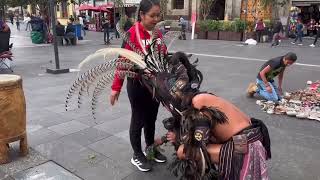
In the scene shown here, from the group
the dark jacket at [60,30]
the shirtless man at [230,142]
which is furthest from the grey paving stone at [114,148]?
the dark jacket at [60,30]

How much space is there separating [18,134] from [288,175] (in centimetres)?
280

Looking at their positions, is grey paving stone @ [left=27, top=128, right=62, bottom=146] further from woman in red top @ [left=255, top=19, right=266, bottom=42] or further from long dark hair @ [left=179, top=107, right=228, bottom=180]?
woman in red top @ [left=255, top=19, right=266, bottom=42]

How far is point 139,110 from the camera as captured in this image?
3.30m

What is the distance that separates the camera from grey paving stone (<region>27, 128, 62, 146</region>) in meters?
4.23

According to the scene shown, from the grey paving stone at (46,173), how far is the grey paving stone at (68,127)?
100 centimetres

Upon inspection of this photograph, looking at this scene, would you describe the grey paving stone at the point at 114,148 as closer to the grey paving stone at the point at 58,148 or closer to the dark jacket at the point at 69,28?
the grey paving stone at the point at 58,148

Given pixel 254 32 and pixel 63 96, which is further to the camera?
pixel 254 32

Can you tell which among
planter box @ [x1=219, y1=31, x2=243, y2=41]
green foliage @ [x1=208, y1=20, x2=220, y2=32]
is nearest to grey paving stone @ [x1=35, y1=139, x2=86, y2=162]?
planter box @ [x1=219, y1=31, x2=243, y2=41]

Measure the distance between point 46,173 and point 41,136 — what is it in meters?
1.07

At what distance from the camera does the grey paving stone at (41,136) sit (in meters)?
4.23

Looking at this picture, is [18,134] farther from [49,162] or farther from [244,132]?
[244,132]

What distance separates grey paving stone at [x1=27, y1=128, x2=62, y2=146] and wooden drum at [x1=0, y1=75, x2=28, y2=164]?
55 centimetres

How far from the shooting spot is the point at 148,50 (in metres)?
2.84

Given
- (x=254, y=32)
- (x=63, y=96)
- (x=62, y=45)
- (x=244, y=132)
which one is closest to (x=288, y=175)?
(x=244, y=132)
